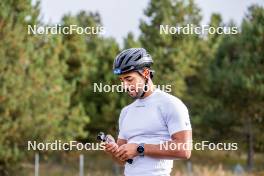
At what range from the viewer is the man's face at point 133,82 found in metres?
3.50

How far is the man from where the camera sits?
3.41 m

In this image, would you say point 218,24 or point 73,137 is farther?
point 218,24

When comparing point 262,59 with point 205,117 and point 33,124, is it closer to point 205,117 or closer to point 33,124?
point 205,117

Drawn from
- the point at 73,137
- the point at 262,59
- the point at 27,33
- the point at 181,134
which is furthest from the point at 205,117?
the point at 181,134

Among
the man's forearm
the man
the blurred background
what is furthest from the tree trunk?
the man's forearm

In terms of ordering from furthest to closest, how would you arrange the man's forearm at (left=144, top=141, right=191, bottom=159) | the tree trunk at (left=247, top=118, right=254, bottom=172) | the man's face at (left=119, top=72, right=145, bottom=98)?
the tree trunk at (left=247, top=118, right=254, bottom=172), the man's face at (left=119, top=72, right=145, bottom=98), the man's forearm at (left=144, top=141, right=191, bottom=159)

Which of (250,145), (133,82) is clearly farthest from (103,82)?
(133,82)

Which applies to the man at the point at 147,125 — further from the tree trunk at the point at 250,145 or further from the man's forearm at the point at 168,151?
the tree trunk at the point at 250,145

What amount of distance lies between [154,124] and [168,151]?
7.9 inches

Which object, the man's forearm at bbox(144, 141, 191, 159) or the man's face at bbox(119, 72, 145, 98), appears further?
the man's face at bbox(119, 72, 145, 98)

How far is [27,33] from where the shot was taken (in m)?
26.0

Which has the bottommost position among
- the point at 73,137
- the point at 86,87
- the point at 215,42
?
the point at 73,137

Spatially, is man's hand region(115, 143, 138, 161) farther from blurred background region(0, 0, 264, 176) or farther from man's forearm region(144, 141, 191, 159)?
blurred background region(0, 0, 264, 176)

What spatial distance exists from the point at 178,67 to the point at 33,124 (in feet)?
48.4
